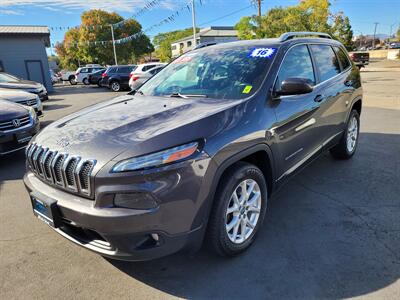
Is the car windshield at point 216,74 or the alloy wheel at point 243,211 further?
the car windshield at point 216,74

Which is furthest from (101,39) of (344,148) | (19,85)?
(344,148)

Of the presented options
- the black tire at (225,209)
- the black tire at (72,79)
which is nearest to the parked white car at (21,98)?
the black tire at (225,209)

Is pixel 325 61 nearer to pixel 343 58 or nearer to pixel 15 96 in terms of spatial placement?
pixel 343 58

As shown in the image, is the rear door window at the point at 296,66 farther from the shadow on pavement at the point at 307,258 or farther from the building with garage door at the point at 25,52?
the building with garage door at the point at 25,52

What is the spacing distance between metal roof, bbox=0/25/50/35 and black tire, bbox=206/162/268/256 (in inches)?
934

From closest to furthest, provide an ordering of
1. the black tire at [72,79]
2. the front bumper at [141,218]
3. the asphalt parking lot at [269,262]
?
the front bumper at [141,218]
the asphalt parking lot at [269,262]
the black tire at [72,79]

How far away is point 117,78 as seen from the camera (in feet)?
70.6

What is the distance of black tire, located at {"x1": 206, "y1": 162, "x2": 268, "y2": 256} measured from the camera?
2506mm

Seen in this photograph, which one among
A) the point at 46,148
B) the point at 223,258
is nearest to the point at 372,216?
the point at 223,258

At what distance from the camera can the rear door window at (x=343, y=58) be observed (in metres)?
4.75

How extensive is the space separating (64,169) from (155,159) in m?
0.68

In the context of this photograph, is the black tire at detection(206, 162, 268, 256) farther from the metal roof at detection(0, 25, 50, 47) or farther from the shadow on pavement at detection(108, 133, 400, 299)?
the metal roof at detection(0, 25, 50, 47)

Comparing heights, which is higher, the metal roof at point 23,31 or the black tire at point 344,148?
the metal roof at point 23,31

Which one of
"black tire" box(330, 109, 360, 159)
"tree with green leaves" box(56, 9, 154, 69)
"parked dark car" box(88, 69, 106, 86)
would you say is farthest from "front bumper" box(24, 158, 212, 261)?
"tree with green leaves" box(56, 9, 154, 69)
